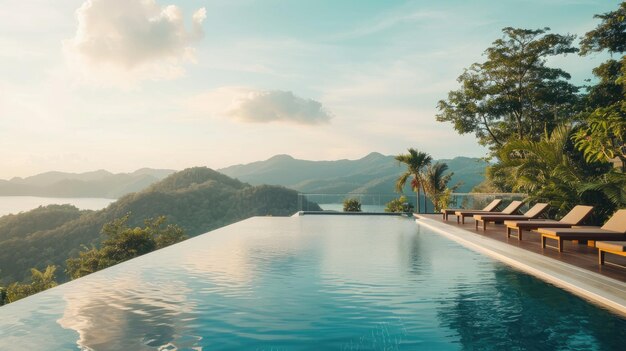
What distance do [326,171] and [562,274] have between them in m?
91.3

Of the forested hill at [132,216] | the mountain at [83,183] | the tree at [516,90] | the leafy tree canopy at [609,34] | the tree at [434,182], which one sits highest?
the leafy tree canopy at [609,34]

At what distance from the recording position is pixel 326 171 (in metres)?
99.2

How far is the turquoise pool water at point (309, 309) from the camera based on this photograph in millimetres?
5078

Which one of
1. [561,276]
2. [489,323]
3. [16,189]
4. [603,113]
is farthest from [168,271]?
[16,189]

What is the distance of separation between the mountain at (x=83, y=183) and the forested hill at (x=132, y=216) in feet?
103

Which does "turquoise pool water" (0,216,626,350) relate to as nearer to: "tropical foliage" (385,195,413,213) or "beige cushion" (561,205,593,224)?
"beige cushion" (561,205,593,224)

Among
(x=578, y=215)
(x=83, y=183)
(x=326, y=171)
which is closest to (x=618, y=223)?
(x=578, y=215)

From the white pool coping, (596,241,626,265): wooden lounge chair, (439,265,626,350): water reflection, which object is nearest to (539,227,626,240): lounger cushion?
the white pool coping

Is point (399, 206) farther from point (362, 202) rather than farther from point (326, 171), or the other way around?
point (326, 171)

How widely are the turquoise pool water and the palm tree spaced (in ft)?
47.6

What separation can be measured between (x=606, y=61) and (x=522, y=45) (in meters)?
4.74

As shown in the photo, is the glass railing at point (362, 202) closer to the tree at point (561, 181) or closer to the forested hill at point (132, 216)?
the tree at point (561, 181)

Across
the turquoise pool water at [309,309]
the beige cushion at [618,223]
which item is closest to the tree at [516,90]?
the beige cushion at [618,223]

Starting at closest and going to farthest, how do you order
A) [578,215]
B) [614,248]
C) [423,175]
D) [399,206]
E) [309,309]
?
[309,309]
[614,248]
[578,215]
[423,175]
[399,206]
